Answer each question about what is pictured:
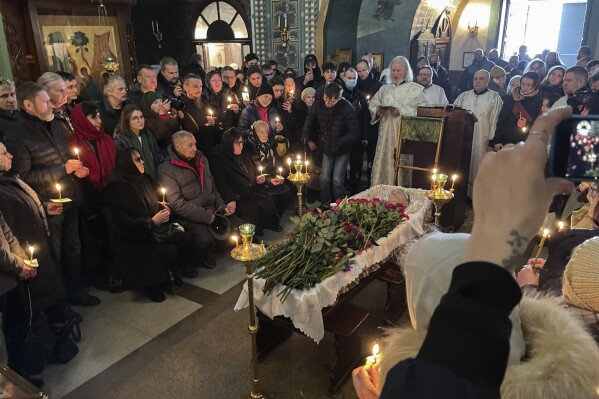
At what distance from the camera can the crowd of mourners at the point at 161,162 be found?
3.35 metres

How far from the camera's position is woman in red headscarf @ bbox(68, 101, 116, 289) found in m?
4.17

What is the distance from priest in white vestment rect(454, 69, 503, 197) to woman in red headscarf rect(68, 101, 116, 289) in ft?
16.2

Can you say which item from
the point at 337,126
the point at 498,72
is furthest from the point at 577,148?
the point at 498,72

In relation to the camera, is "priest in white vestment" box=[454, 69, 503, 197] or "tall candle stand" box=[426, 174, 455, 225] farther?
"priest in white vestment" box=[454, 69, 503, 197]

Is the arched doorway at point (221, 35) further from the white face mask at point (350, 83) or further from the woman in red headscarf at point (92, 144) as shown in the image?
the woman in red headscarf at point (92, 144)

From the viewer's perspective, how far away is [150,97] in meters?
5.11

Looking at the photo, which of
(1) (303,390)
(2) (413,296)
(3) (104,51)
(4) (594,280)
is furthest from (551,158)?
(3) (104,51)

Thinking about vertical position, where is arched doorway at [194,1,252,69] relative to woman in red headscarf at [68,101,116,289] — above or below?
above

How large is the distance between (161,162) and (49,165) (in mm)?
1341

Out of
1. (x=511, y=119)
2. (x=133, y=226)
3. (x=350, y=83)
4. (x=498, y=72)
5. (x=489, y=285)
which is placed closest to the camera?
(x=489, y=285)

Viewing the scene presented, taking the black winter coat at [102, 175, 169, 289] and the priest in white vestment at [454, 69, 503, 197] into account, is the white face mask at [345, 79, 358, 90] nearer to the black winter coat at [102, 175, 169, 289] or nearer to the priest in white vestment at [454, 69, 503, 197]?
the priest in white vestment at [454, 69, 503, 197]

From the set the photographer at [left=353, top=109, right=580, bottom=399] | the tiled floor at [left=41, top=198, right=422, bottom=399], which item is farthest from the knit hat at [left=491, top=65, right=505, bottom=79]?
the photographer at [left=353, top=109, right=580, bottom=399]

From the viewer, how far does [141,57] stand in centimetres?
1439

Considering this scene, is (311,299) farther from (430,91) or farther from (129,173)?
(430,91)
